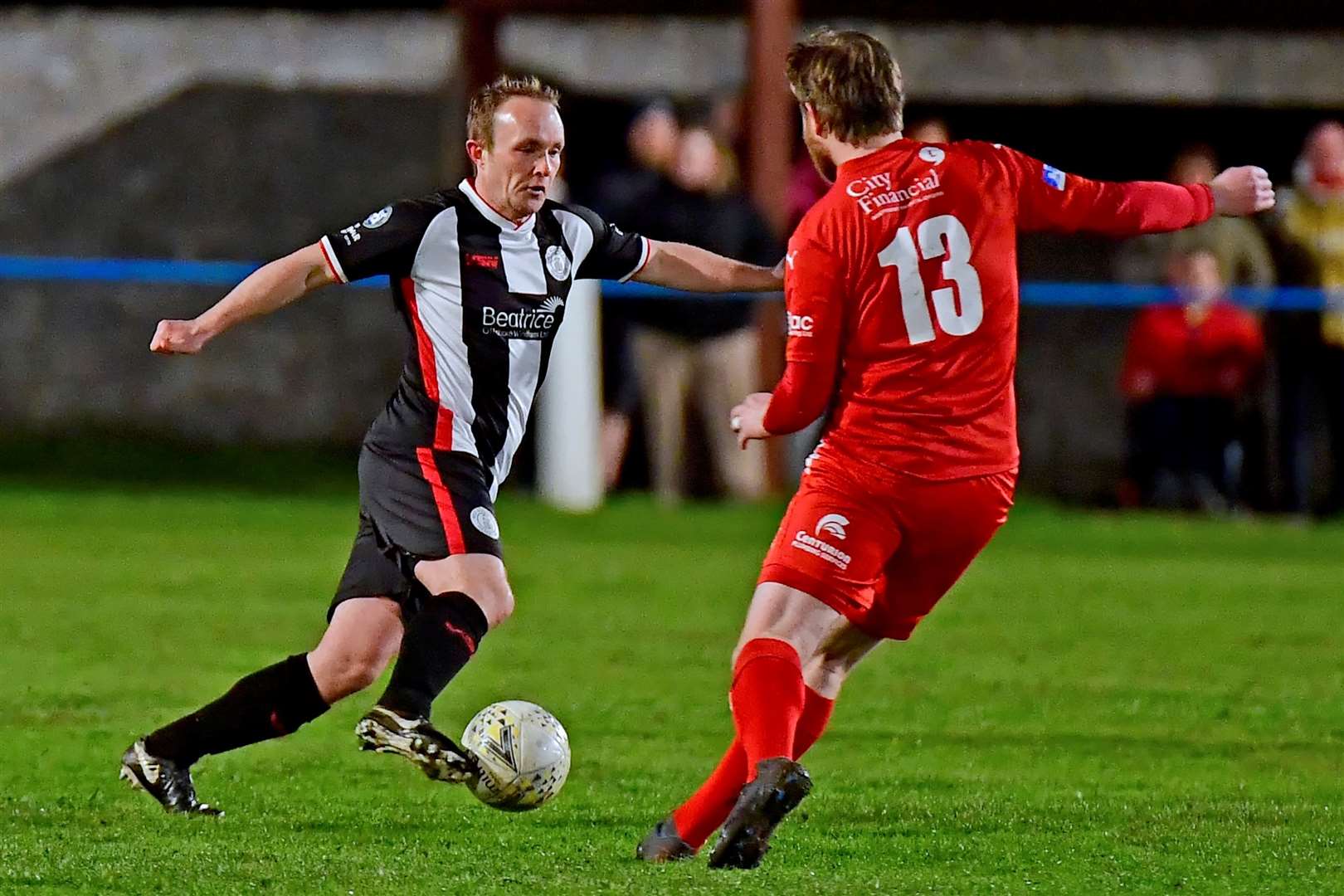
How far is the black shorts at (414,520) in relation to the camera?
18.6 feet

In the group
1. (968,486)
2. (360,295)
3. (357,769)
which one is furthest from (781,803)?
(360,295)

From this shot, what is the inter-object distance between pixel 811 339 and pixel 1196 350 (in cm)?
993

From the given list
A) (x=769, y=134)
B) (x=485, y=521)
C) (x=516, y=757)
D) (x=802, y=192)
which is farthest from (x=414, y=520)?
(x=769, y=134)

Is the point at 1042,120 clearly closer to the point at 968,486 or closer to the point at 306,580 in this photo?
the point at 306,580

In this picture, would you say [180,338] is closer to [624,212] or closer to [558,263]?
[558,263]

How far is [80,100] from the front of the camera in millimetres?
17562

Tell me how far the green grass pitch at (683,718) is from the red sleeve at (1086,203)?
147 cm

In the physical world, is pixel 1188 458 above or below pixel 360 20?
below

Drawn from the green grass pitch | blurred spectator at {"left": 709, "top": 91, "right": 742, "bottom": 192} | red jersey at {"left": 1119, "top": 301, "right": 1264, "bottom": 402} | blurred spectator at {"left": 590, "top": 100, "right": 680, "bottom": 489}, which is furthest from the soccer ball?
red jersey at {"left": 1119, "top": 301, "right": 1264, "bottom": 402}

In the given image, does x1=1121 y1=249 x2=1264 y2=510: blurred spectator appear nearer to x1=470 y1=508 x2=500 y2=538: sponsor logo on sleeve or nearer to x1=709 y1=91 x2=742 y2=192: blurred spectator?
x1=709 y1=91 x2=742 y2=192: blurred spectator

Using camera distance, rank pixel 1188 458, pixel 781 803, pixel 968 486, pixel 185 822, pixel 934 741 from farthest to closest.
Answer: pixel 1188 458
pixel 934 741
pixel 185 822
pixel 968 486
pixel 781 803

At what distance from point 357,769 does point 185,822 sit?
3.18ft

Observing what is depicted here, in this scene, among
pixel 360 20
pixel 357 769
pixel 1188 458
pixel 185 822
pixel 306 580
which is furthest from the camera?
pixel 360 20

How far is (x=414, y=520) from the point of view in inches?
223
